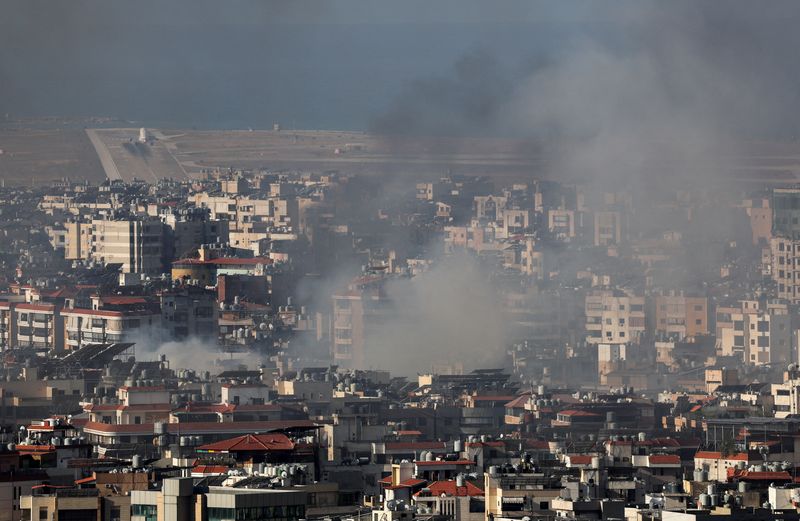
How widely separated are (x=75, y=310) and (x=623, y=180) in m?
23.6

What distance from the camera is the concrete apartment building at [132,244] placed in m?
85.7

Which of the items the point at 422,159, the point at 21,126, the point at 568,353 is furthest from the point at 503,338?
the point at 21,126

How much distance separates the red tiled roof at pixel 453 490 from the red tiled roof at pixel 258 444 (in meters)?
2.92

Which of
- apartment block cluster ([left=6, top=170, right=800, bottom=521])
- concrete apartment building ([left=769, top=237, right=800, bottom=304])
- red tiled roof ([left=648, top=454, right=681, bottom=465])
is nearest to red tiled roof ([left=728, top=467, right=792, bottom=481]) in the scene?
apartment block cluster ([left=6, top=170, right=800, bottom=521])

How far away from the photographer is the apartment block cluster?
35.6m

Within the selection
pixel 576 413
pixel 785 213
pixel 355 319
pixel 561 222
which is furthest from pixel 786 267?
pixel 576 413

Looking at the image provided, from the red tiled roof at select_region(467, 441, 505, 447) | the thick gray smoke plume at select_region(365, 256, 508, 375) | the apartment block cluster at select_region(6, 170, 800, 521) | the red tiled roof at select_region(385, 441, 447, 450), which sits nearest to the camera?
the apartment block cluster at select_region(6, 170, 800, 521)

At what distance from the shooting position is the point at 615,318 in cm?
7606

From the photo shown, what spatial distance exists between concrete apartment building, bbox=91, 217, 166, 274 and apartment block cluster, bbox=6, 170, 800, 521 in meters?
0.07

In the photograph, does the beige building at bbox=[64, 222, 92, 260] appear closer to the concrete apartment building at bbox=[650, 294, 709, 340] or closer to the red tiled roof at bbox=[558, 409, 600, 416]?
the concrete apartment building at bbox=[650, 294, 709, 340]

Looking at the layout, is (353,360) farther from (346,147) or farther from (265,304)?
(346,147)

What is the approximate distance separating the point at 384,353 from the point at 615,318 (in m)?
6.95

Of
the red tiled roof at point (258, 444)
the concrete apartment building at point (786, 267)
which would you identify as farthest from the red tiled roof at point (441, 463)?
the concrete apartment building at point (786, 267)

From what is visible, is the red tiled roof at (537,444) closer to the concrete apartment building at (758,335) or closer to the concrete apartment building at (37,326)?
the concrete apartment building at (758,335)
